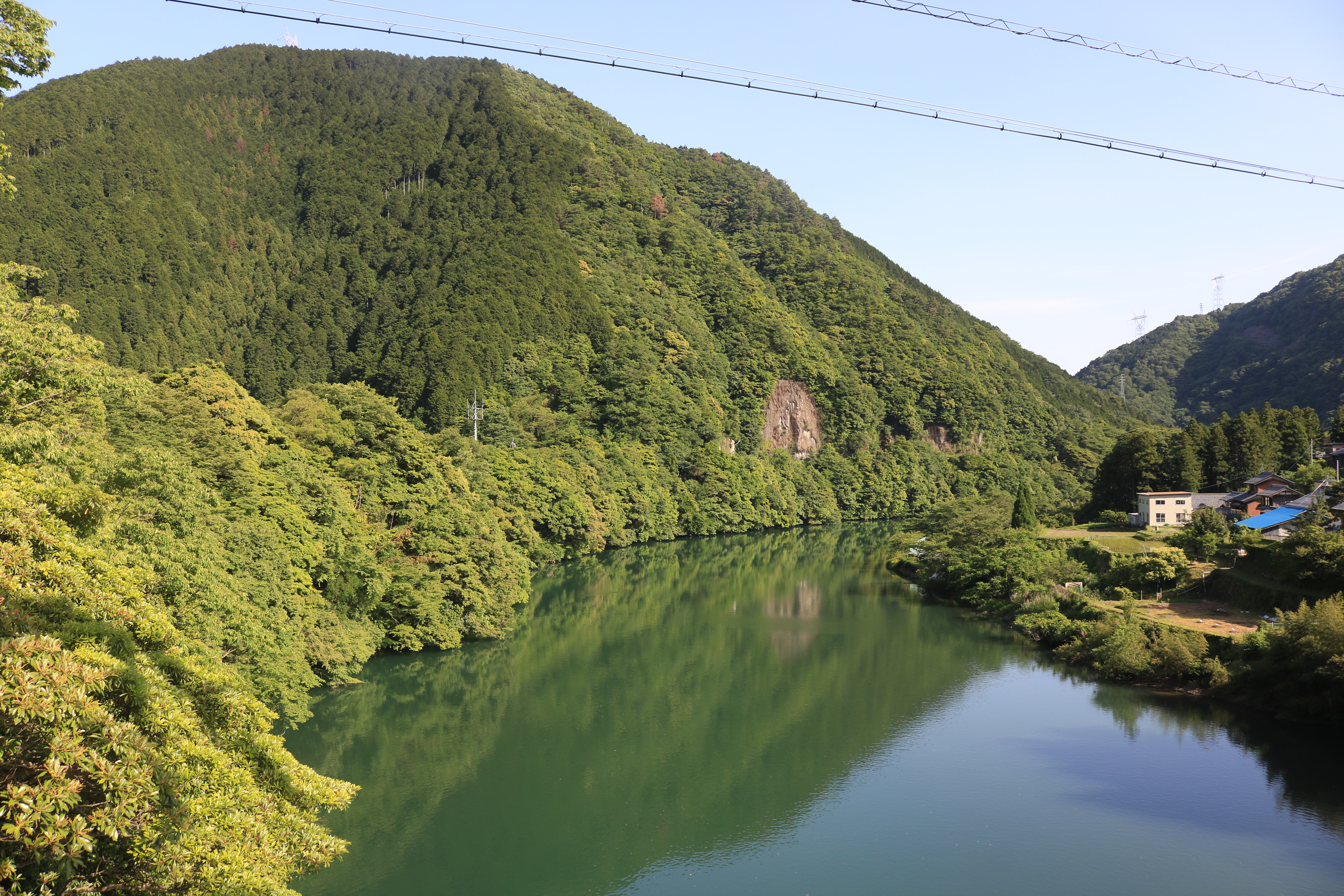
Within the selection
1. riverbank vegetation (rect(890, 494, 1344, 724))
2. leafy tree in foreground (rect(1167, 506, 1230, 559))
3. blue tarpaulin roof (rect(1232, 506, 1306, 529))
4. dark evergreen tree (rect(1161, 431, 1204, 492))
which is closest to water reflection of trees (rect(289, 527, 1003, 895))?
riverbank vegetation (rect(890, 494, 1344, 724))

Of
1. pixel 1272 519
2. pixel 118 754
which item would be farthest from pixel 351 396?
pixel 1272 519

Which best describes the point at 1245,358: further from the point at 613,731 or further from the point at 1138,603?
the point at 613,731

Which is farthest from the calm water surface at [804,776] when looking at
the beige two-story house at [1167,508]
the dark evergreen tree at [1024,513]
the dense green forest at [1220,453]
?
the dense green forest at [1220,453]

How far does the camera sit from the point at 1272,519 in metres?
34.2

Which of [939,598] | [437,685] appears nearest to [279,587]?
[437,685]

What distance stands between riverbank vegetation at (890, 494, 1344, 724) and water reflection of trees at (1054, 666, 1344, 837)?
753mm

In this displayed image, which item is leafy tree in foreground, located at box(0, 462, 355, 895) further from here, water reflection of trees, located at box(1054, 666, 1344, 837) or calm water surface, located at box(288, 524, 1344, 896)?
water reflection of trees, located at box(1054, 666, 1344, 837)

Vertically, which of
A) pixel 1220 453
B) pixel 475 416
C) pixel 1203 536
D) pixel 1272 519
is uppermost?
pixel 1220 453

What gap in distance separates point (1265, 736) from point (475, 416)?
48.2m

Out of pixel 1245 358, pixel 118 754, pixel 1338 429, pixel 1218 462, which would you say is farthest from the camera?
pixel 1245 358

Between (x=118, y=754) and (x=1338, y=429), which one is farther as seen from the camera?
(x=1338, y=429)

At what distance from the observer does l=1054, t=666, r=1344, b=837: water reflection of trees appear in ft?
57.9

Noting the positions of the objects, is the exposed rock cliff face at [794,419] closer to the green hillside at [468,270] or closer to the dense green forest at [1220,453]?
the green hillside at [468,270]

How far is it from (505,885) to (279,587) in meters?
8.98
